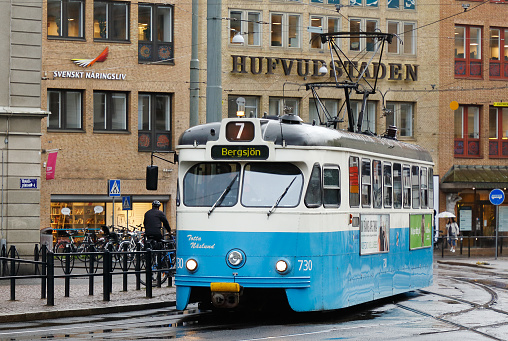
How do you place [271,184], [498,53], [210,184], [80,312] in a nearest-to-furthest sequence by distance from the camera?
1. [271,184]
2. [210,184]
3. [80,312]
4. [498,53]

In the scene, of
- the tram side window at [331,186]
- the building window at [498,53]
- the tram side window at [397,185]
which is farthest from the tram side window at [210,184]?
the building window at [498,53]

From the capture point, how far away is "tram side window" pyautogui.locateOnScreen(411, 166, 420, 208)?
18469mm

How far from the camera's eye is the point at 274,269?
45.3ft

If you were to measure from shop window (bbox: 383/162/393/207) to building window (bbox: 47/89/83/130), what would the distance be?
24.8 metres

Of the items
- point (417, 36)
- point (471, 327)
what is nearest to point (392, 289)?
point (471, 327)

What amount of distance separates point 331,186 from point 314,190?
0.49 m

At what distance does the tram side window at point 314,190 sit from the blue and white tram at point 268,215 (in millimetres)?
14

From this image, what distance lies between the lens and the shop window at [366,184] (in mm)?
15727

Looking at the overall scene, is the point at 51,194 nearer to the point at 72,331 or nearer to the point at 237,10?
the point at 237,10

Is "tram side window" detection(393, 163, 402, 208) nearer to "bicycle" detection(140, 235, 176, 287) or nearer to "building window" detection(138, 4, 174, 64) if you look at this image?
"bicycle" detection(140, 235, 176, 287)

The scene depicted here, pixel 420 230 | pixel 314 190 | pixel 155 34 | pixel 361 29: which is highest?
pixel 361 29

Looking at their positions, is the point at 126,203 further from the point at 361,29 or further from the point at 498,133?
the point at 498,133

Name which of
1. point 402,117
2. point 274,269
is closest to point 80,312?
point 274,269

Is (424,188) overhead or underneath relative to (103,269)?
overhead
